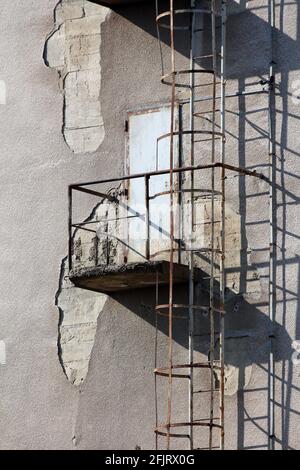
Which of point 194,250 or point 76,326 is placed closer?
point 194,250

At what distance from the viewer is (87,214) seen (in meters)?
17.4

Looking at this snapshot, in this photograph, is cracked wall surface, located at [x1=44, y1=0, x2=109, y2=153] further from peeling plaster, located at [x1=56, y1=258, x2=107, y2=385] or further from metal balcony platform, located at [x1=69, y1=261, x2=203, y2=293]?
metal balcony platform, located at [x1=69, y1=261, x2=203, y2=293]

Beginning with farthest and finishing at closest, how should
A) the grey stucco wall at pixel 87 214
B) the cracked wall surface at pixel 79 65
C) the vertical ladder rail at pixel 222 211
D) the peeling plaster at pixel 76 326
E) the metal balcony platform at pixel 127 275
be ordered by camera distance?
the cracked wall surface at pixel 79 65 < the peeling plaster at pixel 76 326 < the grey stucco wall at pixel 87 214 < the metal balcony platform at pixel 127 275 < the vertical ladder rail at pixel 222 211

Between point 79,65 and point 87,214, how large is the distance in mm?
1730

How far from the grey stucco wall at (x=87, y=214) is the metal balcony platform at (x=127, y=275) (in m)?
0.35

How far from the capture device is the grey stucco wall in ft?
52.7

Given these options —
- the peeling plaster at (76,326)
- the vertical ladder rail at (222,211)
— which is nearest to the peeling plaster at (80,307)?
the peeling plaster at (76,326)

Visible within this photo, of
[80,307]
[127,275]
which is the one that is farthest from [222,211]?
[80,307]

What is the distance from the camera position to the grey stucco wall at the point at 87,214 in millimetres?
16062

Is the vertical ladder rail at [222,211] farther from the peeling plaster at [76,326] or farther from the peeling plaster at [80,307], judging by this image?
the peeling plaster at [76,326]

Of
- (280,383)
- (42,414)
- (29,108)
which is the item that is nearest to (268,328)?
(280,383)

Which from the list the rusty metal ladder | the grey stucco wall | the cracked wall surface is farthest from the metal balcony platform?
the cracked wall surface

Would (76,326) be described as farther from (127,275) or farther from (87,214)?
(127,275)

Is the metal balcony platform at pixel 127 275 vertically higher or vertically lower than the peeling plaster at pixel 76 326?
higher
